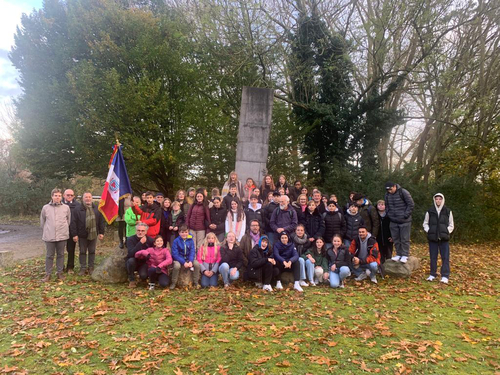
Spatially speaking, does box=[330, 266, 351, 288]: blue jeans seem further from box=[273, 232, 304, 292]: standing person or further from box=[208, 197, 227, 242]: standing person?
box=[208, 197, 227, 242]: standing person

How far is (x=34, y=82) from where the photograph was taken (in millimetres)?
16594

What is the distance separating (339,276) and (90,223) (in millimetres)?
5678

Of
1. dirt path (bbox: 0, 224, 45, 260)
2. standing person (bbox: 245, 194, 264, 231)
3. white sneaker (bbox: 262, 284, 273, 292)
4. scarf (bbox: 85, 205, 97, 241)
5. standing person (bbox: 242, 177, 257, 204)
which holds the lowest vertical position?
dirt path (bbox: 0, 224, 45, 260)

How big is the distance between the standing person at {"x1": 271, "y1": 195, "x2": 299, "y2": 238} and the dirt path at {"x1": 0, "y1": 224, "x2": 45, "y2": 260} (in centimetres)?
797

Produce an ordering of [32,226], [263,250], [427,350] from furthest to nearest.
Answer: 1. [32,226]
2. [263,250]
3. [427,350]

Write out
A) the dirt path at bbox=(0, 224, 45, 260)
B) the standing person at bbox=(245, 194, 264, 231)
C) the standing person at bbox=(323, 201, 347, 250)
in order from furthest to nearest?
the dirt path at bbox=(0, 224, 45, 260) < the standing person at bbox=(245, 194, 264, 231) < the standing person at bbox=(323, 201, 347, 250)

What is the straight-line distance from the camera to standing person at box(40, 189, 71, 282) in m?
7.40

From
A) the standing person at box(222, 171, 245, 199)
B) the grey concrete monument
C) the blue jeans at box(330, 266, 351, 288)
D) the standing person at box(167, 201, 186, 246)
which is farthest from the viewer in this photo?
the grey concrete monument

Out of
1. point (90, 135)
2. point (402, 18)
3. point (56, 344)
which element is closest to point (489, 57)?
point (402, 18)

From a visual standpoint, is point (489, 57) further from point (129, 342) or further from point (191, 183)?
point (129, 342)

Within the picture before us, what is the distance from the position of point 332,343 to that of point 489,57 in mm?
16927

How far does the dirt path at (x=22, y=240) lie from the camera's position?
Answer: 11.6 metres

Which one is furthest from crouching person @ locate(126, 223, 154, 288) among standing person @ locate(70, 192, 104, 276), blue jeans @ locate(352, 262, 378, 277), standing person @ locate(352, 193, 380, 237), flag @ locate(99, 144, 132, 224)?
standing person @ locate(352, 193, 380, 237)

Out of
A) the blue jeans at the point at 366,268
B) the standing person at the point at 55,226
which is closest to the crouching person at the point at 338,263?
the blue jeans at the point at 366,268
